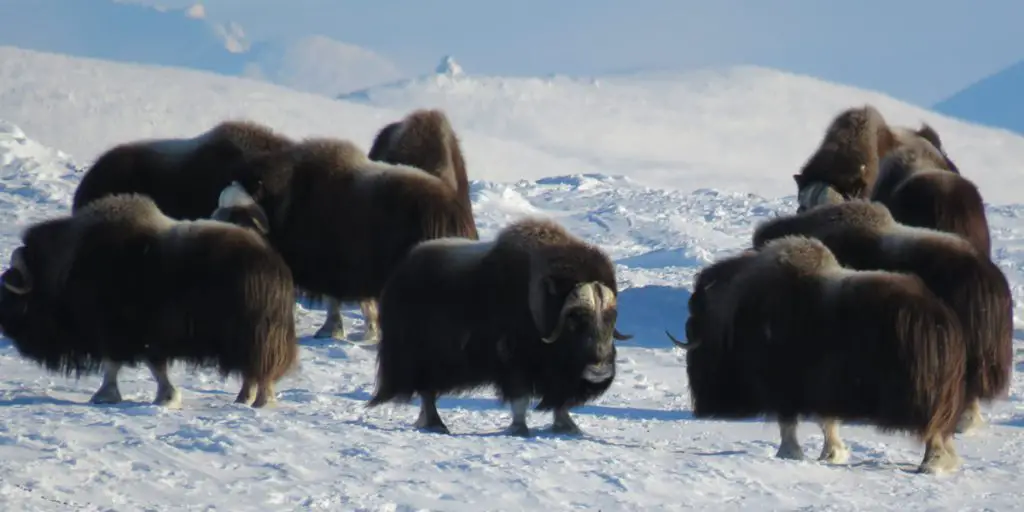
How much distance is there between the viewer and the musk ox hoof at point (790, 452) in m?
6.00

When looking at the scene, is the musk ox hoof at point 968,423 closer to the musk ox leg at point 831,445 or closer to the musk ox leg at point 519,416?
the musk ox leg at point 831,445

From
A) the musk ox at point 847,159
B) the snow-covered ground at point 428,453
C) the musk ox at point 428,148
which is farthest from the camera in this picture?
the musk ox at point 428,148

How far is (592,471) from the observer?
515 cm

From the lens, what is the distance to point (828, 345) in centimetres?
588

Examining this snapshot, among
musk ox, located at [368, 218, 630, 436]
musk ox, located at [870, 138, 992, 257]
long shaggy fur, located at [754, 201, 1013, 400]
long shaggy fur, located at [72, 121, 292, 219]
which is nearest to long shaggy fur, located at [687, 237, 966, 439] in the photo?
musk ox, located at [368, 218, 630, 436]

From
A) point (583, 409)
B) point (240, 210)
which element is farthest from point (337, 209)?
point (583, 409)

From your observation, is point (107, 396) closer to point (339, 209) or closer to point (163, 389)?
point (163, 389)

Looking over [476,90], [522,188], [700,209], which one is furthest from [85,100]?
[476,90]

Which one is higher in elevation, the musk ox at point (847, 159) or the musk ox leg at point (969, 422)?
the musk ox at point (847, 159)

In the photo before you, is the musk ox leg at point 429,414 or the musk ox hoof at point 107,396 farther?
the musk ox hoof at point 107,396

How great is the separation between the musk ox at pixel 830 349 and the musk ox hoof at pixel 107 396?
213 cm

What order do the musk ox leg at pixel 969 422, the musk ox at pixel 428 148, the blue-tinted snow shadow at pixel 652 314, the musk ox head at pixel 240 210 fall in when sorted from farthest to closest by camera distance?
the blue-tinted snow shadow at pixel 652 314 < the musk ox at pixel 428 148 < the musk ox head at pixel 240 210 < the musk ox leg at pixel 969 422

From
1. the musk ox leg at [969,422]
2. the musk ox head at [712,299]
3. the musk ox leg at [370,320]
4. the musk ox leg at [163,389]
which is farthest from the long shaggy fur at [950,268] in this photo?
the musk ox leg at [370,320]

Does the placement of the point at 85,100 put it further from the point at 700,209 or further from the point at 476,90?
the point at 476,90
